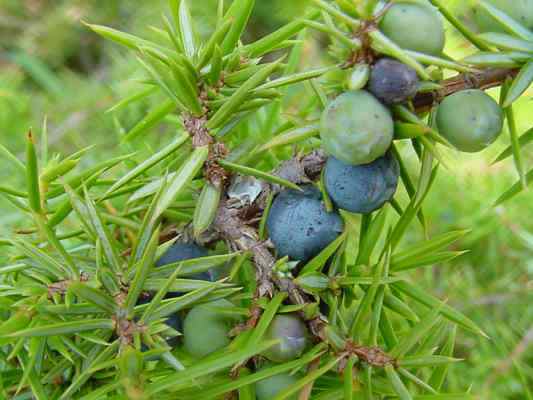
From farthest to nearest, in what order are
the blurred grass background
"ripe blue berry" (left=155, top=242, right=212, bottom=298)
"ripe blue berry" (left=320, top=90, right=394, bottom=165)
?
the blurred grass background, "ripe blue berry" (left=155, top=242, right=212, bottom=298), "ripe blue berry" (left=320, top=90, right=394, bottom=165)

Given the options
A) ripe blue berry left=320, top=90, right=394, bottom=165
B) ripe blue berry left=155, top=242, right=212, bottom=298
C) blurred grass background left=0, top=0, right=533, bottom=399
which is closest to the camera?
ripe blue berry left=320, top=90, right=394, bottom=165

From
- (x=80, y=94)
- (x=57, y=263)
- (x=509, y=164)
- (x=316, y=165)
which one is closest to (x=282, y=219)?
(x=316, y=165)

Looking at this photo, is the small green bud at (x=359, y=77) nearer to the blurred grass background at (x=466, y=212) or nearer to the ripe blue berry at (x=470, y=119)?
the ripe blue berry at (x=470, y=119)

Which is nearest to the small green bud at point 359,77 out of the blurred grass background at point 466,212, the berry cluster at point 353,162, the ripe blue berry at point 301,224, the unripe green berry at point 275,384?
the berry cluster at point 353,162

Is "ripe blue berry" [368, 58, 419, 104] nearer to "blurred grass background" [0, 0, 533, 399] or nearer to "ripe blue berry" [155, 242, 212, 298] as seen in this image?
"ripe blue berry" [155, 242, 212, 298]

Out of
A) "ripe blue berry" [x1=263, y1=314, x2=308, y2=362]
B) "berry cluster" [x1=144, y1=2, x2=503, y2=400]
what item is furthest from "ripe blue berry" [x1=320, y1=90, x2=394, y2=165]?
"ripe blue berry" [x1=263, y1=314, x2=308, y2=362]

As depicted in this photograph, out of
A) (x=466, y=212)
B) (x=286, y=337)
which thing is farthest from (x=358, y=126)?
(x=466, y=212)

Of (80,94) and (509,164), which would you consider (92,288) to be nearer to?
(509,164)
